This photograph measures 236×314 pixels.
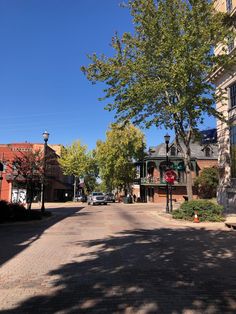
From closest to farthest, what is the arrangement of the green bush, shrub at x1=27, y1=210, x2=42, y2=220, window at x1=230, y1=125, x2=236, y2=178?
the green bush, shrub at x1=27, y1=210, x2=42, y2=220, window at x1=230, y1=125, x2=236, y2=178

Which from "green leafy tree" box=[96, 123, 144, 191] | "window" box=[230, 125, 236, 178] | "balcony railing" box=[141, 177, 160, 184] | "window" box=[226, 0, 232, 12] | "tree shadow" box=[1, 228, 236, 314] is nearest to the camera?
"tree shadow" box=[1, 228, 236, 314]

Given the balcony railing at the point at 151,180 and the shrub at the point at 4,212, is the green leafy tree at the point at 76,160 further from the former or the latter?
the shrub at the point at 4,212

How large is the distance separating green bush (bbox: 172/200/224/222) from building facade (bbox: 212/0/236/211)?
6.66m

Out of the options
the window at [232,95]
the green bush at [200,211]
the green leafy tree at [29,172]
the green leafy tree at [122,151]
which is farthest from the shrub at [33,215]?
the green leafy tree at [122,151]

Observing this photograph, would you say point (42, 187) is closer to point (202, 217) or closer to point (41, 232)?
point (41, 232)

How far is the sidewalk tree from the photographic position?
21.7 meters

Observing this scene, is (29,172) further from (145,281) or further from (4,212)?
(145,281)

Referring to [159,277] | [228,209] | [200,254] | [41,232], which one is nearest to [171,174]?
[228,209]

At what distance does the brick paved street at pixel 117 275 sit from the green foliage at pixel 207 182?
139 ft

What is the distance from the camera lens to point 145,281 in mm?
7039

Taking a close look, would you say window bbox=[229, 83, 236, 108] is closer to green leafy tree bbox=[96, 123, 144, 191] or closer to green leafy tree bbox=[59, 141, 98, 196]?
green leafy tree bbox=[96, 123, 144, 191]

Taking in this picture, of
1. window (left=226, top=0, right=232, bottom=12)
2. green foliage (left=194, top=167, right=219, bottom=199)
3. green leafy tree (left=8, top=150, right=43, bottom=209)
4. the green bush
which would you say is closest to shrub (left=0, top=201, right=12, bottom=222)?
green leafy tree (left=8, top=150, right=43, bottom=209)

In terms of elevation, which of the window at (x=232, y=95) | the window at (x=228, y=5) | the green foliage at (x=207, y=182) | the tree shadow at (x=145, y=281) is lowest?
the tree shadow at (x=145, y=281)

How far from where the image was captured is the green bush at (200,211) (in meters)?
20.0
